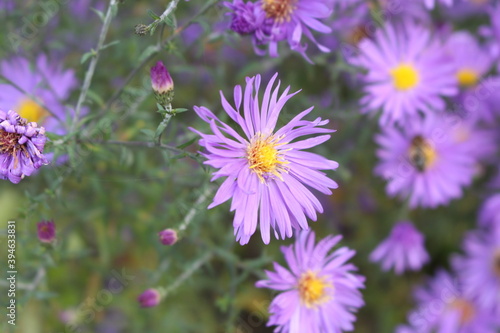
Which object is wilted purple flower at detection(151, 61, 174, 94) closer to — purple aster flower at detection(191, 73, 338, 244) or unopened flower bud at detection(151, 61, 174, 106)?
unopened flower bud at detection(151, 61, 174, 106)

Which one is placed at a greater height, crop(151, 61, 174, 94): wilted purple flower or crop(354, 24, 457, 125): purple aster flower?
crop(354, 24, 457, 125): purple aster flower

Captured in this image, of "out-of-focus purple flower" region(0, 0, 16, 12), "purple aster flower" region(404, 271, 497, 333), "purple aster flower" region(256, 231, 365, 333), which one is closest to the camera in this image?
"purple aster flower" region(256, 231, 365, 333)

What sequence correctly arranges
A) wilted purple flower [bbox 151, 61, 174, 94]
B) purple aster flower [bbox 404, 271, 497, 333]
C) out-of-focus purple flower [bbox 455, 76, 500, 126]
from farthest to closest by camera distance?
purple aster flower [bbox 404, 271, 497, 333] < out-of-focus purple flower [bbox 455, 76, 500, 126] < wilted purple flower [bbox 151, 61, 174, 94]

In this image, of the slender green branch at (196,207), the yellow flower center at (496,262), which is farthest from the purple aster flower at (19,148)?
the yellow flower center at (496,262)

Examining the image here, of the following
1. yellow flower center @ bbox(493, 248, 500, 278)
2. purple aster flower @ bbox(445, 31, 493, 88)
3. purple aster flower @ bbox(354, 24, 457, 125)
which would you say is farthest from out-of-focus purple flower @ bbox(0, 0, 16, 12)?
yellow flower center @ bbox(493, 248, 500, 278)

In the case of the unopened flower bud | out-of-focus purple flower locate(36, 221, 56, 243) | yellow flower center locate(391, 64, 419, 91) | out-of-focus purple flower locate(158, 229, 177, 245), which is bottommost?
out-of-focus purple flower locate(158, 229, 177, 245)

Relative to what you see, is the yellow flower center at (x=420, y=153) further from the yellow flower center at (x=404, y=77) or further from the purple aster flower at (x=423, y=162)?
the yellow flower center at (x=404, y=77)

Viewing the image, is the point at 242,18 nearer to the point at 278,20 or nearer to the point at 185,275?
the point at 278,20
